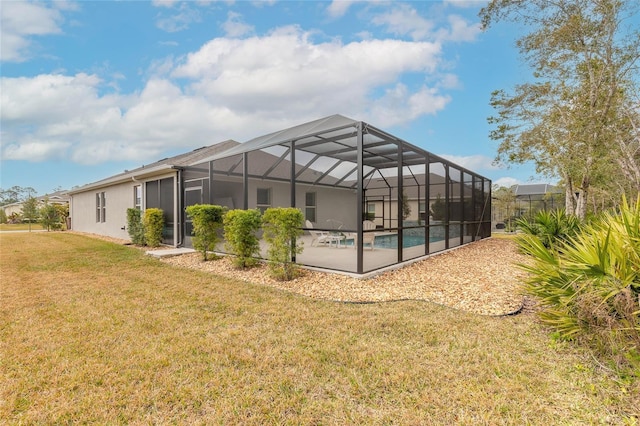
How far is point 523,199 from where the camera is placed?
23.2m

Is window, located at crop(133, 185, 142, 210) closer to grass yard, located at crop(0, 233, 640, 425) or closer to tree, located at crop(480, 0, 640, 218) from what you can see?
grass yard, located at crop(0, 233, 640, 425)

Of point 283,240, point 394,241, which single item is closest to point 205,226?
point 283,240

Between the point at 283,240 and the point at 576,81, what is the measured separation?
11.6 m

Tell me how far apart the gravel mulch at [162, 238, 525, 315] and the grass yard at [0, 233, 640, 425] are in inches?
19.3

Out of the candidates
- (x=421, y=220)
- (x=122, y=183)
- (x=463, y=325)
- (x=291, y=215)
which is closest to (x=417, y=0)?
(x=421, y=220)

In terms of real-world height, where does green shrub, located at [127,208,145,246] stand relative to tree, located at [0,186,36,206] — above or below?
below

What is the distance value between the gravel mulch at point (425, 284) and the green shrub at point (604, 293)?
2.32 feet

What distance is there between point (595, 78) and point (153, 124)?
73.6ft

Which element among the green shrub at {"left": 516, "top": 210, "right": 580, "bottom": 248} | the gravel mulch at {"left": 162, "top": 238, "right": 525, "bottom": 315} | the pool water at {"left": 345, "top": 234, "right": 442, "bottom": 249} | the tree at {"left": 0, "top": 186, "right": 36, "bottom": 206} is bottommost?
the gravel mulch at {"left": 162, "top": 238, "right": 525, "bottom": 315}

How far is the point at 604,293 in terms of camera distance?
253cm

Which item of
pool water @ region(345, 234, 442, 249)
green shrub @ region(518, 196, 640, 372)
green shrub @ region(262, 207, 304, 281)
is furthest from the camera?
pool water @ region(345, 234, 442, 249)

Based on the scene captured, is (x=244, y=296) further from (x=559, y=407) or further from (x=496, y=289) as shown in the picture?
(x=496, y=289)

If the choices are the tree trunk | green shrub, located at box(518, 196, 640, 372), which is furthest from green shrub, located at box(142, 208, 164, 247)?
the tree trunk

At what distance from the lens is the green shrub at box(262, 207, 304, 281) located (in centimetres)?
581
